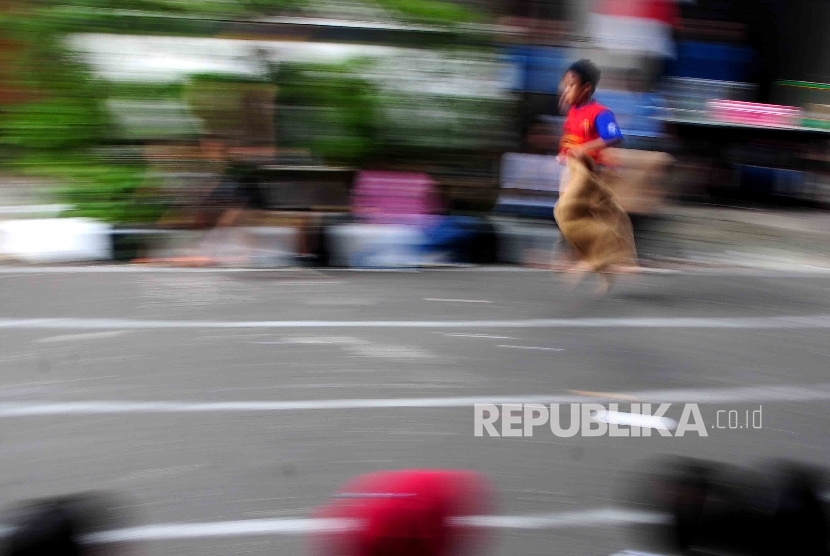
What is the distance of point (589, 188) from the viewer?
765 centimetres

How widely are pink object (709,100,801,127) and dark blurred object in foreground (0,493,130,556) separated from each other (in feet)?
43.5

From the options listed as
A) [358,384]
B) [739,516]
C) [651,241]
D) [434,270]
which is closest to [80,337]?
[358,384]

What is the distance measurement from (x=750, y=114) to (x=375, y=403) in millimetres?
10425

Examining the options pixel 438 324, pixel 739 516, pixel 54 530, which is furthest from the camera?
pixel 438 324

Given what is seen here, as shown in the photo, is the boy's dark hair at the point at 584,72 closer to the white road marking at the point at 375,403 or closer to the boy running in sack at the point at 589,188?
the boy running in sack at the point at 589,188

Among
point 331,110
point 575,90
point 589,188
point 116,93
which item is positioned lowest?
point 589,188

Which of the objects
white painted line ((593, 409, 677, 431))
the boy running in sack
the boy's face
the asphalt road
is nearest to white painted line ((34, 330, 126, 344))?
the asphalt road

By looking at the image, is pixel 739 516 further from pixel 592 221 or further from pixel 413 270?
pixel 413 270

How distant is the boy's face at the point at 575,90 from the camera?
7496 millimetres

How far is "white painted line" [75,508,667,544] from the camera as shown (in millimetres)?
3692

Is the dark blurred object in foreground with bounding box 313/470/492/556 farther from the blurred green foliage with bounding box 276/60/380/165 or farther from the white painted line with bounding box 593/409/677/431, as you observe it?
the blurred green foliage with bounding box 276/60/380/165

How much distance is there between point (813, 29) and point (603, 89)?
8242 mm

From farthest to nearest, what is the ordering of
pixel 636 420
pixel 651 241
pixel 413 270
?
pixel 651 241, pixel 413 270, pixel 636 420

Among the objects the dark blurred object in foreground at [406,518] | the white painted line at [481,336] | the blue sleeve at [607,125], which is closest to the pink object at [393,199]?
the blue sleeve at [607,125]
